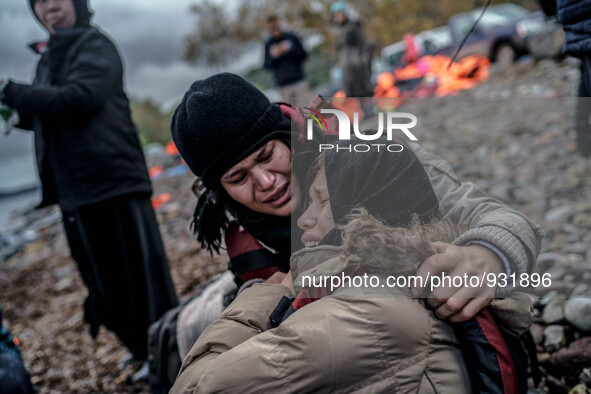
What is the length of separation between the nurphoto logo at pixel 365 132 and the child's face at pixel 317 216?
0.11 meters

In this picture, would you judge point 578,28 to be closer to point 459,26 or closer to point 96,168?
point 96,168

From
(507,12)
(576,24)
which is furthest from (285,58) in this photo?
(507,12)

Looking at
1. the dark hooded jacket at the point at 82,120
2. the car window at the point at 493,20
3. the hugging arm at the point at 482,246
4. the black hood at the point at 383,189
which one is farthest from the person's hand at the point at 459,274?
the car window at the point at 493,20

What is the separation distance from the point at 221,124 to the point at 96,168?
1.42 meters

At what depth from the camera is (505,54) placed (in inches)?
412

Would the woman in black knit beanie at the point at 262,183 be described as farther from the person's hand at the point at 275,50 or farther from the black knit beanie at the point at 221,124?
the person's hand at the point at 275,50

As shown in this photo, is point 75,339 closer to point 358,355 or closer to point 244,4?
point 358,355

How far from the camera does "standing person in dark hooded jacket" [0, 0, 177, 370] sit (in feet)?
7.72

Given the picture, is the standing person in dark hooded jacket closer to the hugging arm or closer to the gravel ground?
the gravel ground

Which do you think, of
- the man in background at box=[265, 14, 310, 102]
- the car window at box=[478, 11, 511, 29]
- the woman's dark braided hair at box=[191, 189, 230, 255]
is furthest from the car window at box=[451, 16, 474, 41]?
the woman's dark braided hair at box=[191, 189, 230, 255]

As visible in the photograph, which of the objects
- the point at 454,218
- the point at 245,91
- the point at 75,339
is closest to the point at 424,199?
the point at 454,218

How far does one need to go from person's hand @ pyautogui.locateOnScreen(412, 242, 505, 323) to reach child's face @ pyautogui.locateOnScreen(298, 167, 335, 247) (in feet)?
0.83

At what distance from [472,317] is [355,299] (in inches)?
11.8

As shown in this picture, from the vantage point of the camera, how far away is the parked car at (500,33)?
10.0 m
